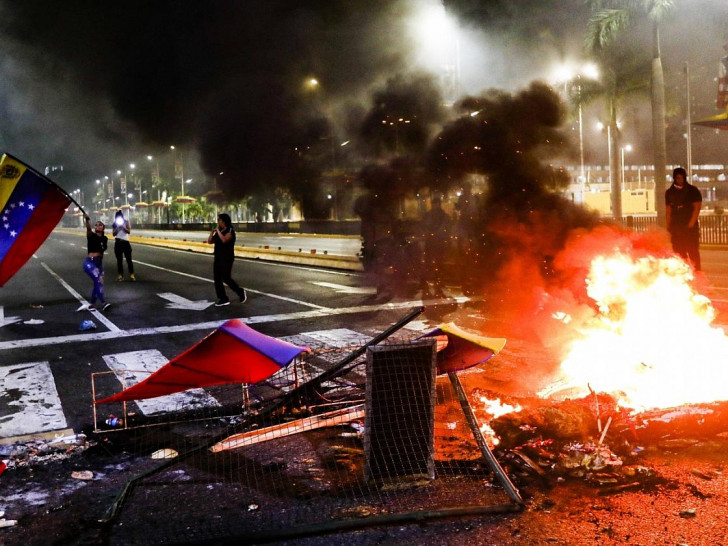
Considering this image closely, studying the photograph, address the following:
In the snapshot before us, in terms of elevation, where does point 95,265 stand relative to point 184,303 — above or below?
above

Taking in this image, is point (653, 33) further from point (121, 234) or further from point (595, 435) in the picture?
point (595, 435)

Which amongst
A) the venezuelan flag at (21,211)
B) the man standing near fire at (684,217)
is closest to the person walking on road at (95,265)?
the venezuelan flag at (21,211)

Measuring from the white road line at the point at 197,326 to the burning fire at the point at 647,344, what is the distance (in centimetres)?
427

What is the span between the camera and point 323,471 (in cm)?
412

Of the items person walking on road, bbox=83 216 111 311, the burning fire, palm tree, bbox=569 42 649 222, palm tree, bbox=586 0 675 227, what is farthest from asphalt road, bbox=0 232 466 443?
palm tree, bbox=569 42 649 222

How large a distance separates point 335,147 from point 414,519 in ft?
73.7

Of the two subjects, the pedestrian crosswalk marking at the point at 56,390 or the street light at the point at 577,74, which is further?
the street light at the point at 577,74

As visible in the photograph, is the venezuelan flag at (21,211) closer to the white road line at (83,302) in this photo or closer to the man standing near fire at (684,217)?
the white road line at (83,302)

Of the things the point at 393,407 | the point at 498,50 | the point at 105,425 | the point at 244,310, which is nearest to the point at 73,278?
the point at 244,310

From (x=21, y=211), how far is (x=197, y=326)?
208 inches

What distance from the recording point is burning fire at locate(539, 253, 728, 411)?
16.5 ft

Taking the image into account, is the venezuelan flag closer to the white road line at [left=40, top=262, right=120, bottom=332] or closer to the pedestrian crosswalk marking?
the pedestrian crosswalk marking

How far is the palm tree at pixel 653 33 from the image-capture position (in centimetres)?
2272

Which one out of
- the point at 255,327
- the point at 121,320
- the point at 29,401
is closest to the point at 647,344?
the point at 255,327
